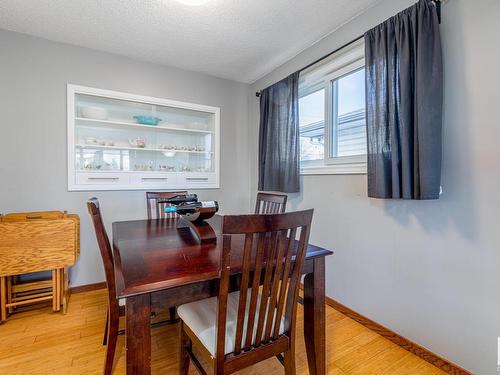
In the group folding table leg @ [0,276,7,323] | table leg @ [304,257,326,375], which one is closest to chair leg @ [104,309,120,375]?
table leg @ [304,257,326,375]

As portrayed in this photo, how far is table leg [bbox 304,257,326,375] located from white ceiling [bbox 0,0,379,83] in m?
1.86

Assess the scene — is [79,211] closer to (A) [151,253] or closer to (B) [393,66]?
(A) [151,253]

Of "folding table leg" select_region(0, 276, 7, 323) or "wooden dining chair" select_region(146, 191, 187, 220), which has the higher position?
"wooden dining chair" select_region(146, 191, 187, 220)

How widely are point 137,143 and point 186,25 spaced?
4.35ft

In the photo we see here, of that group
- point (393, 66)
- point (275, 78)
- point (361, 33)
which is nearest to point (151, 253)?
point (393, 66)

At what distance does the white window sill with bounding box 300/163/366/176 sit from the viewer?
200 centimetres

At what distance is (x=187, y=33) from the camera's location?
2262 millimetres

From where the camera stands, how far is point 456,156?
1451mm

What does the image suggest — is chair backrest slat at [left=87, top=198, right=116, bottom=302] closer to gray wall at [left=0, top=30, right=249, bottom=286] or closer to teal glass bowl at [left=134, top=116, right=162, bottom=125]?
gray wall at [left=0, top=30, right=249, bottom=286]

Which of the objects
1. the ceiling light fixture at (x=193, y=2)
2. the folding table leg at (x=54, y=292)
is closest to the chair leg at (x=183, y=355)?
the folding table leg at (x=54, y=292)

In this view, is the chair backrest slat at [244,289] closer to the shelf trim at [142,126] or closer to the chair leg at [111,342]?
the chair leg at [111,342]

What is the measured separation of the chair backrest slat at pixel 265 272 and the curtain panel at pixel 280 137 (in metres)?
1.55

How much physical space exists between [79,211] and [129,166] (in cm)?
66

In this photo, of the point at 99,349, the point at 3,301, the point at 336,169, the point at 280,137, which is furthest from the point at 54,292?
the point at 336,169
